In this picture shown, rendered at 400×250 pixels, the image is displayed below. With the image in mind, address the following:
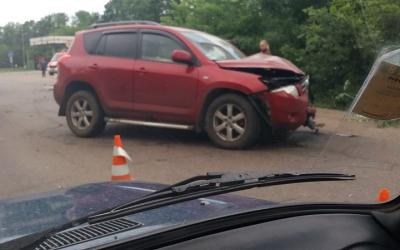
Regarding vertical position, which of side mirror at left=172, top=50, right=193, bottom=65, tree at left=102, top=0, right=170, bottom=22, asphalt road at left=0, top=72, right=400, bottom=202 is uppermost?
tree at left=102, top=0, right=170, bottom=22

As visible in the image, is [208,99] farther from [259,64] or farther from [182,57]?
[259,64]

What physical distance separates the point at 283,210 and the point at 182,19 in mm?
20384

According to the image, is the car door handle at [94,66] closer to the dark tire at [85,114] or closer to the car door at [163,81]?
the dark tire at [85,114]

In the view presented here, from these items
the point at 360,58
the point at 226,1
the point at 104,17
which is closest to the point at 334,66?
the point at 360,58

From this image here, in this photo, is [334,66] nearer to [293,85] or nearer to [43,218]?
[293,85]

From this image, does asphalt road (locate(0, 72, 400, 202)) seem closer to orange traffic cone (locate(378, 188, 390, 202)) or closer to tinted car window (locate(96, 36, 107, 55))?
tinted car window (locate(96, 36, 107, 55))

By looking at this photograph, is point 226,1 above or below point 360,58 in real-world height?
above

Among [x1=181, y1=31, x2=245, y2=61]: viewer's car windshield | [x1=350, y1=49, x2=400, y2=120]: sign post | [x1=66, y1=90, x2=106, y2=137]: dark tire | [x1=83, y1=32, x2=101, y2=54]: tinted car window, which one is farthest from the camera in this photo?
[x1=83, y1=32, x2=101, y2=54]: tinted car window

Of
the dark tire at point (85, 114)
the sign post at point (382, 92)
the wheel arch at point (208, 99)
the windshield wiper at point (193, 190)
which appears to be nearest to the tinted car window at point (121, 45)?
the dark tire at point (85, 114)


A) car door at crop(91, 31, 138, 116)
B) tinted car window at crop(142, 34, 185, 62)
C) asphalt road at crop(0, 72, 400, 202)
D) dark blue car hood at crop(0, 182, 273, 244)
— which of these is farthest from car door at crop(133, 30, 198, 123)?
dark blue car hood at crop(0, 182, 273, 244)

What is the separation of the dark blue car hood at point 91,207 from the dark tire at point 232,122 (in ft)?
18.7

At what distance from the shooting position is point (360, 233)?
2086 millimetres

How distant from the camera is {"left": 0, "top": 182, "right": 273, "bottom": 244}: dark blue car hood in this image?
80.2 inches

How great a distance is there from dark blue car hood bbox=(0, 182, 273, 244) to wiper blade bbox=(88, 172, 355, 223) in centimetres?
4
